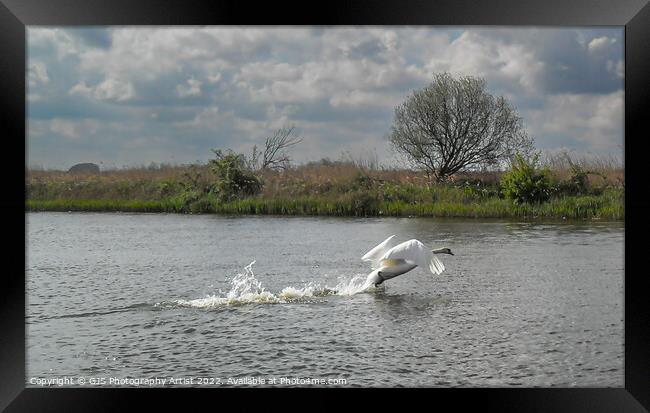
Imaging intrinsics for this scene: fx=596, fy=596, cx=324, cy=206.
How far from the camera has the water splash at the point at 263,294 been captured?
6.07m

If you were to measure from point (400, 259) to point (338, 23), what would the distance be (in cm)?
316

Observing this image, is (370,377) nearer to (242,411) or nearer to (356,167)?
(242,411)

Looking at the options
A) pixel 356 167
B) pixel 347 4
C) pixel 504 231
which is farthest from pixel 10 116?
pixel 356 167

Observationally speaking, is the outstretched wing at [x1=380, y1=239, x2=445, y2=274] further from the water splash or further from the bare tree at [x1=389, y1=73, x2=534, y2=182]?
the bare tree at [x1=389, y1=73, x2=534, y2=182]

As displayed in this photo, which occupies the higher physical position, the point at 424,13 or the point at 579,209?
the point at 424,13

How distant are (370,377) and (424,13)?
8.40 feet

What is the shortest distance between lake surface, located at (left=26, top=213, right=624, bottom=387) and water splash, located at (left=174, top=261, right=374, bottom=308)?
2cm

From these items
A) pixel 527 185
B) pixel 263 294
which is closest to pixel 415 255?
pixel 263 294

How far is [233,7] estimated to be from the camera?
146 inches

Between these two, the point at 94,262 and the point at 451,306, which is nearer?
the point at 451,306

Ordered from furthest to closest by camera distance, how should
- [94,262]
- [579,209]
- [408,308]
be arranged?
1. [579,209]
2. [94,262]
3. [408,308]

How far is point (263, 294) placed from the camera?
6.20m

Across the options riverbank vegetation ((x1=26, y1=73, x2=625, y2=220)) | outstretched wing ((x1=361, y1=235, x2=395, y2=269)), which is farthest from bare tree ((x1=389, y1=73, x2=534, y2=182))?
outstretched wing ((x1=361, y1=235, x2=395, y2=269))

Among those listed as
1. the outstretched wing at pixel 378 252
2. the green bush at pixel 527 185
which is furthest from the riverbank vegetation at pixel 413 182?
the outstretched wing at pixel 378 252
